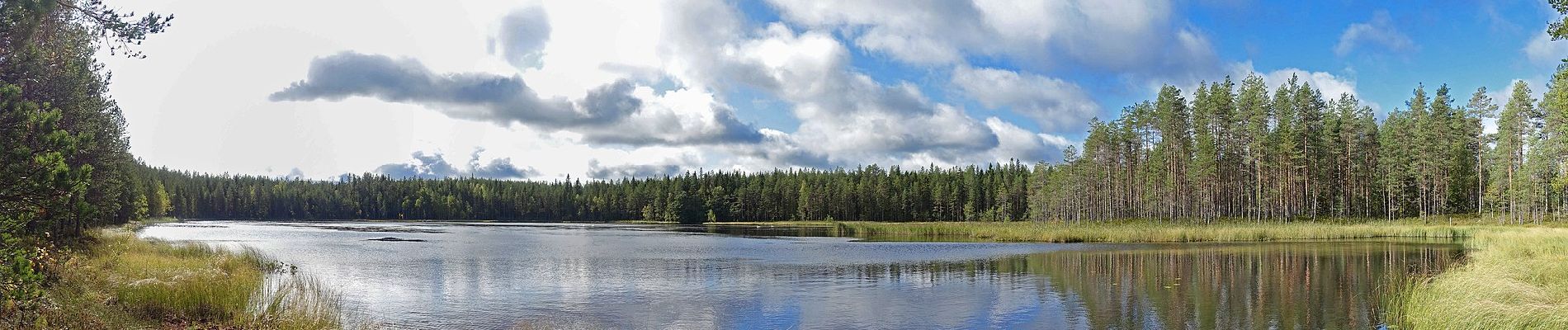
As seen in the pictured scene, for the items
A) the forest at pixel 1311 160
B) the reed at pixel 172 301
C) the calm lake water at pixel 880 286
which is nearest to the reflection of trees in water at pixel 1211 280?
the calm lake water at pixel 880 286

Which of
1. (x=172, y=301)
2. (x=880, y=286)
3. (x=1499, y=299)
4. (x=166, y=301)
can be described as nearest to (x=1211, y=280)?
(x=880, y=286)

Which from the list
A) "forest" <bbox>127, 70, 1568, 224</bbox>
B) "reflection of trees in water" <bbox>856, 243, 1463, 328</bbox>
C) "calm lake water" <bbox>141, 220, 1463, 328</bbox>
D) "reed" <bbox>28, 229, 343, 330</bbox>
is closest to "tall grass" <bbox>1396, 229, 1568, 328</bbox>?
"reflection of trees in water" <bbox>856, 243, 1463, 328</bbox>

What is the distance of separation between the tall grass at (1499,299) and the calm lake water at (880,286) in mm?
1463

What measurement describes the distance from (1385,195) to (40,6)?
110 meters

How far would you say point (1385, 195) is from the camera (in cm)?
9244

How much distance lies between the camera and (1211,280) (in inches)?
1232

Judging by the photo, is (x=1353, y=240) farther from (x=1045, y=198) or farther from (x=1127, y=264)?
(x=1045, y=198)

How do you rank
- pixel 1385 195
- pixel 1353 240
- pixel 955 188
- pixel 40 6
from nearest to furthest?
pixel 40 6 < pixel 1353 240 < pixel 1385 195 < pixel 955 188

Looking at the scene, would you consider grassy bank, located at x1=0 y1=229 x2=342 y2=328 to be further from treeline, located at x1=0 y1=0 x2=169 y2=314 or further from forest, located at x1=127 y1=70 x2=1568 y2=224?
forest, located at x1=127 y1=70 x2=1568 y2=224

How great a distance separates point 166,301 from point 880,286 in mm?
20386

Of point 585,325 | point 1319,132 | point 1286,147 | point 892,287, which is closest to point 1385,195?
point 1319,132

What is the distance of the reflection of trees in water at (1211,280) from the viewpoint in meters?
21.7

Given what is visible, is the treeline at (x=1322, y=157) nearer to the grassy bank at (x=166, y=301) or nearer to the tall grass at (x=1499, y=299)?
the tall grass at (x=1499, y=299)

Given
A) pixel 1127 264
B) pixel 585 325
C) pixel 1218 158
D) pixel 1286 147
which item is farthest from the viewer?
pixel 1218 158
